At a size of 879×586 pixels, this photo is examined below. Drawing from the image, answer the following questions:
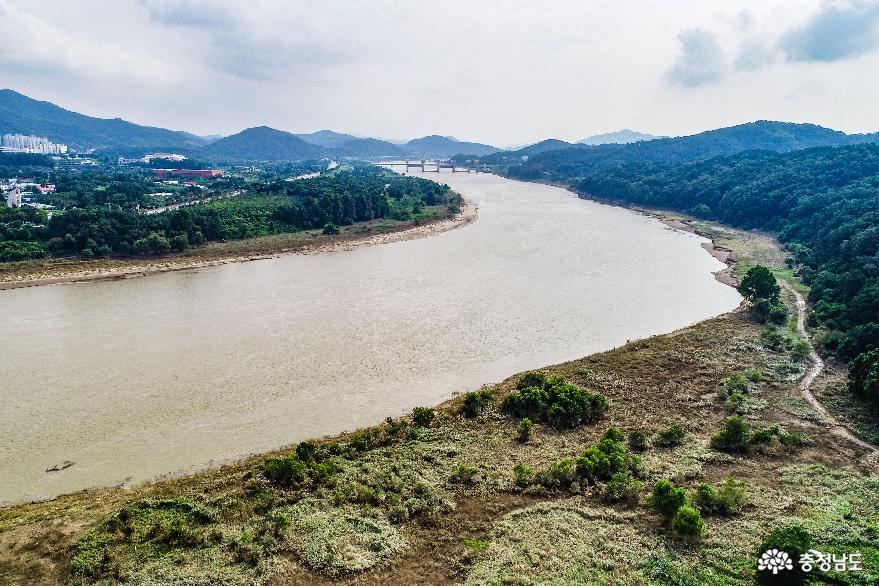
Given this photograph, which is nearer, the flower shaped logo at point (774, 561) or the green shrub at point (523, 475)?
the flower shaped logo at point (774, 561)

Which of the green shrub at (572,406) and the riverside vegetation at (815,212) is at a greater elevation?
the riverside vegetation at (815,212)

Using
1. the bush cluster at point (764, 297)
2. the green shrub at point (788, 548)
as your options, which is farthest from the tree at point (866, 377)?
the green shrub at point (788, 548)

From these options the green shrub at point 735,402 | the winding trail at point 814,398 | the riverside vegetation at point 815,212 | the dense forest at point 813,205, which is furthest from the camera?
the dense forest at point 813,205

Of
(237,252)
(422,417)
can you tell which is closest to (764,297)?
(422,417)

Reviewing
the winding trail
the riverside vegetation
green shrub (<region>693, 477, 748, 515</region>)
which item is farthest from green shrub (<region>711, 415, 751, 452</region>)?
the riverside vegetation

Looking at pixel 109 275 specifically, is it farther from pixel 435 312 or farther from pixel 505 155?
pixel 505 155

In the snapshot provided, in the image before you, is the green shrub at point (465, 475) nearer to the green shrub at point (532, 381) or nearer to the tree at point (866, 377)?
the green shrub at point (532, 381)

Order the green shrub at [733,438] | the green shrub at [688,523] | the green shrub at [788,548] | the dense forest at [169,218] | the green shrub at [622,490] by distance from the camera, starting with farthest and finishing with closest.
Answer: the dense forest at [169,218], the green shrub at [733,438], the green shrub at [622,490], the green shrub at [688,523], the green shrub at [788,548]
